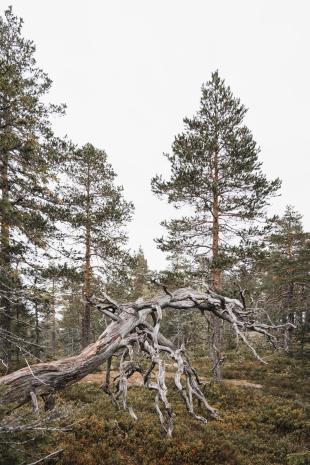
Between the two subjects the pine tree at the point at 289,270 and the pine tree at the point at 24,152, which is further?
the pine tree at the point at 289,270

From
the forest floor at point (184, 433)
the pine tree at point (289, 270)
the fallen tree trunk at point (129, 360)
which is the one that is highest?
the pine tree at point (289, 270)

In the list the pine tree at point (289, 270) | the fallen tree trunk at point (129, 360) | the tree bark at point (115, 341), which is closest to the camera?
the fallen tree trunk at point (129, 360)

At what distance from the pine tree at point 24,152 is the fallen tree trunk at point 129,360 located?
18.5 feet

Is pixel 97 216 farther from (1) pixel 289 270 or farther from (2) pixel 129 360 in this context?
(1) pixel 289 270

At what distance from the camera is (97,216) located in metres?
16.6

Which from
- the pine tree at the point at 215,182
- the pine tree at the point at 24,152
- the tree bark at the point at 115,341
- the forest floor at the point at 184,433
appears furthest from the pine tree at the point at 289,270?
the tree bark at the point at 115,341

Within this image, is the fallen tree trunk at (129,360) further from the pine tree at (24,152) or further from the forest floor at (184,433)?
the pine tree at (24,152)

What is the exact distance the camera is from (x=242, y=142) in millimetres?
15164

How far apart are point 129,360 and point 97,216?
12.0 meters

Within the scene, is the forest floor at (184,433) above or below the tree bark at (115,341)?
below

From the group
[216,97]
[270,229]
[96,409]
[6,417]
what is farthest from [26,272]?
[216,97]

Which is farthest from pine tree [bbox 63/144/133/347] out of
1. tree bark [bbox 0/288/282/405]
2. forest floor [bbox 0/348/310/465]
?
tree bark [bbox 0/288/282/405]

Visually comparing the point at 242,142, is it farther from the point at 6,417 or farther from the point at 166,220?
the point at 6,417

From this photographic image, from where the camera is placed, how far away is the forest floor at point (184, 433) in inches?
287
